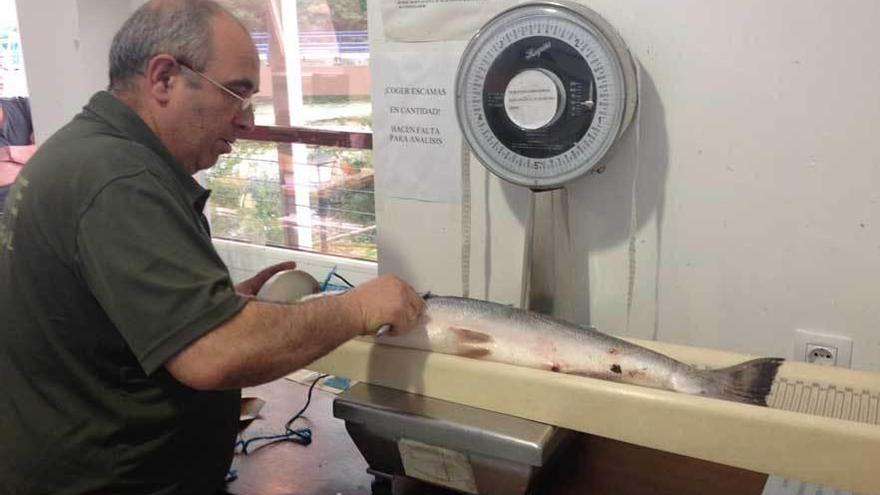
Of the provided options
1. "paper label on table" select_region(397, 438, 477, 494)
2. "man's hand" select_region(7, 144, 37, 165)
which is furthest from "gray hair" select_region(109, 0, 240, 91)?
"man's hand" select_region(7, 144, 37, 165)

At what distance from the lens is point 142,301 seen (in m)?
0.93

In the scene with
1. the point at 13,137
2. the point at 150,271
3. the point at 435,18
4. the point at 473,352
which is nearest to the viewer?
the point at 150,271

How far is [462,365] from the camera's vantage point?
1.12 m

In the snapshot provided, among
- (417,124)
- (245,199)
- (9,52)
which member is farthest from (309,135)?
(9,52)

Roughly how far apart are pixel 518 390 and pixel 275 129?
1369mm

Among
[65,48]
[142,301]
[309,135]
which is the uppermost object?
[65,48]

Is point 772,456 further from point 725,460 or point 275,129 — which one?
point 275,129

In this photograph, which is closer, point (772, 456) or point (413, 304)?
point (772, 456)

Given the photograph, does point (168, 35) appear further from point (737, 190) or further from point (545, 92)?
point (737, 190)

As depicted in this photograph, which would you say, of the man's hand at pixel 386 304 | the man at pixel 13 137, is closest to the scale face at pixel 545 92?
the man's hand at pixel 386 304

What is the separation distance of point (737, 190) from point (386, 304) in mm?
719

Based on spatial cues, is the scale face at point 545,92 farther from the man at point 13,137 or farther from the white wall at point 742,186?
the man at point 13,137

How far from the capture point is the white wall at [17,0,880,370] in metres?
1.28

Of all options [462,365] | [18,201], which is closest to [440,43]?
[462,365]
